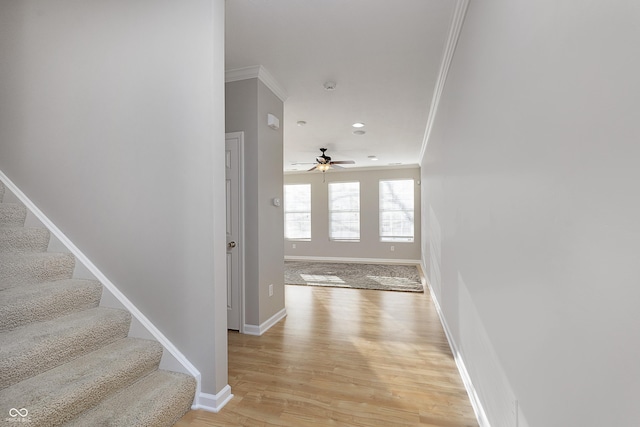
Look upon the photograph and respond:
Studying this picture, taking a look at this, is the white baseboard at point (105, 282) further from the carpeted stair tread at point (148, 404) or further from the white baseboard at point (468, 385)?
the white baseboard at point (468, 385)

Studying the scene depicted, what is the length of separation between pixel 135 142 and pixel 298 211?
7.52 m

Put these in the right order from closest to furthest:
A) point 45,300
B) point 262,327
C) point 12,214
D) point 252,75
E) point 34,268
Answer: point 45,300 < point 34,268 < point 12,214 < point 252,75 < point 262,327

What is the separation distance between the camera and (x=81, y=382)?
164cm

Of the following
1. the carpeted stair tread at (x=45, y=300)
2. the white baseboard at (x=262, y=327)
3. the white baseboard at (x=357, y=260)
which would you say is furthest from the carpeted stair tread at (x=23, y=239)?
the white baseboard at (x=357, y=260)

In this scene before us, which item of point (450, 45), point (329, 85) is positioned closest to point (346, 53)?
point (329, 85)

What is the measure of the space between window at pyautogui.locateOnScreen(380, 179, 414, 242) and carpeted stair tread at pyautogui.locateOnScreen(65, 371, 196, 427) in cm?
744

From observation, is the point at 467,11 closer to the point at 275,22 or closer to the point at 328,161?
the point at 275,22

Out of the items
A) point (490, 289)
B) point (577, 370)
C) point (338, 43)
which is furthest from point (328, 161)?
point (577, 370)

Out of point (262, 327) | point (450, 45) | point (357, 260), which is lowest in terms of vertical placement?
point (357, 260)

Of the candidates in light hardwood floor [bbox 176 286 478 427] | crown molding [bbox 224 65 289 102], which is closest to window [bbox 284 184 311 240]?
light hardwood floor [bbox 176 286 478 427]

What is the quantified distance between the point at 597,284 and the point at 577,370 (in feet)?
0.89

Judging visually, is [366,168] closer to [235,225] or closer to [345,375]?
[235,225]

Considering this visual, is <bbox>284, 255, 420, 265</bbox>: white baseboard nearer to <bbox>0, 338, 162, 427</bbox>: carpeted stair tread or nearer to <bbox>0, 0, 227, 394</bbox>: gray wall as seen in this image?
<bbox>0, 0, 227, 394</bbox>: gray wall

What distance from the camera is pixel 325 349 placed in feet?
9.76
